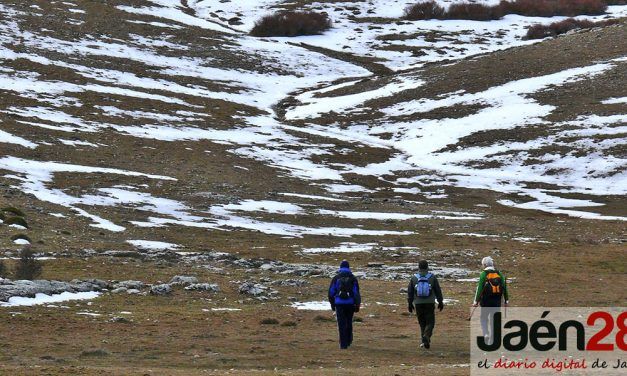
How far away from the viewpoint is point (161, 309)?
26266 mm

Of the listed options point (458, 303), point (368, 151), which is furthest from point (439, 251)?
point (368, 151)

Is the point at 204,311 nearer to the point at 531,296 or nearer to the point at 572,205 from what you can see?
the point at 531,296

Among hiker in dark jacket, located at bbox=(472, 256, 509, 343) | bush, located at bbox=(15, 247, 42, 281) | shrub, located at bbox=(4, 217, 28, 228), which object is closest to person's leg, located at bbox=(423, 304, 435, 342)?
hiker in dark jacket, located at bbox=(472, 256, 509, 343)

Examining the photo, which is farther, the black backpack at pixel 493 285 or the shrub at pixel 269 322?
the shrub at pixel 269 322

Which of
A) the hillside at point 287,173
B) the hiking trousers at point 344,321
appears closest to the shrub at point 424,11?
the hillside at point 287,173

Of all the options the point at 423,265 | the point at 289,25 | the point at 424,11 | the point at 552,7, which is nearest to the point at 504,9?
the point at 552,7

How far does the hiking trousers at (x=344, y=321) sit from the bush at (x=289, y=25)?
103 m

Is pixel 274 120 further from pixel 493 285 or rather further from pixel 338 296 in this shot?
pixel 493 285

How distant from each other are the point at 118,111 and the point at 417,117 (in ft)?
83.5

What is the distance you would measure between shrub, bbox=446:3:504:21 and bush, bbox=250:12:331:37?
1918cm

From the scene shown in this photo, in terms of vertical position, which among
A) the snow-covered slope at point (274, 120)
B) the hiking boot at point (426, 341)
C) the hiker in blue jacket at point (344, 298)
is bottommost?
the snow-covered slope at point (274, 120)

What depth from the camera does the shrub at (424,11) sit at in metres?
130

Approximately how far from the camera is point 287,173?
6309 centimetres

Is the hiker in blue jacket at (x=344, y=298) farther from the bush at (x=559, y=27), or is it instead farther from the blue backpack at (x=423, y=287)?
the bush at (x=559, y=27)
